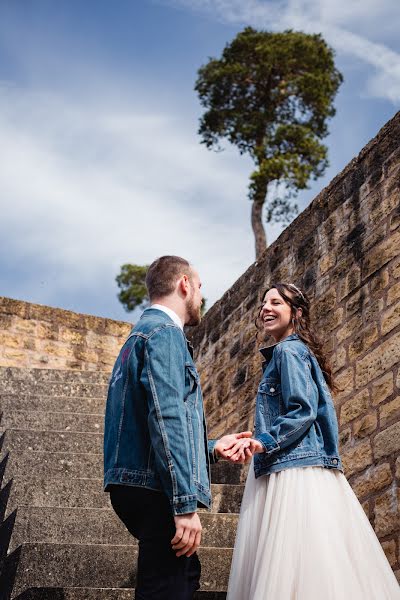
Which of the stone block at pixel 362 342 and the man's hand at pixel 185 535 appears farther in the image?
the stone block at pixel 362 342

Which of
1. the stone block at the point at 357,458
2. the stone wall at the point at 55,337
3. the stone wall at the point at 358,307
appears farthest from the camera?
the stone wall at the point at 55,337

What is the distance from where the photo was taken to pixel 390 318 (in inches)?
185

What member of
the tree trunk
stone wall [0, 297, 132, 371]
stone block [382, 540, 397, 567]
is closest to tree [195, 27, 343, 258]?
the tree trunk

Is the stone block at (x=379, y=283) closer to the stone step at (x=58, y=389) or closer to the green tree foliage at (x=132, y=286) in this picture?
the stone step at (x=58, y=389)

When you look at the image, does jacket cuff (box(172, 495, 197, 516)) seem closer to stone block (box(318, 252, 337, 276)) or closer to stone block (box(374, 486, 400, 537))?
stone block (box(374, 486, 400, 537))

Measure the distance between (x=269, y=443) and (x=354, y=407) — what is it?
1.97 m

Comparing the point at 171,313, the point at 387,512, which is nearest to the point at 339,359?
the point at 387,512

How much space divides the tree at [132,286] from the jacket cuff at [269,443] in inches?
832

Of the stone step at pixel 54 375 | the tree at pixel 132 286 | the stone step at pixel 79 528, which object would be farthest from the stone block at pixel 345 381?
the tree at pixel 132 286

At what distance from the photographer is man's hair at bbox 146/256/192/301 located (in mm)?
2834

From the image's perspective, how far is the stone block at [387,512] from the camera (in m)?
4.12

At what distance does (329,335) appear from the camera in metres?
5.41

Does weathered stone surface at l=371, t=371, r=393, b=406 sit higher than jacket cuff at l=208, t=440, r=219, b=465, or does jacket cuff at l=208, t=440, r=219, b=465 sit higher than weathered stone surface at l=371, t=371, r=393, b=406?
weathered stone surface at l=371, t=371, r=393, b=406

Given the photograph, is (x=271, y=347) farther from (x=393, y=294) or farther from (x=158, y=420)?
(x=393, y=294)
